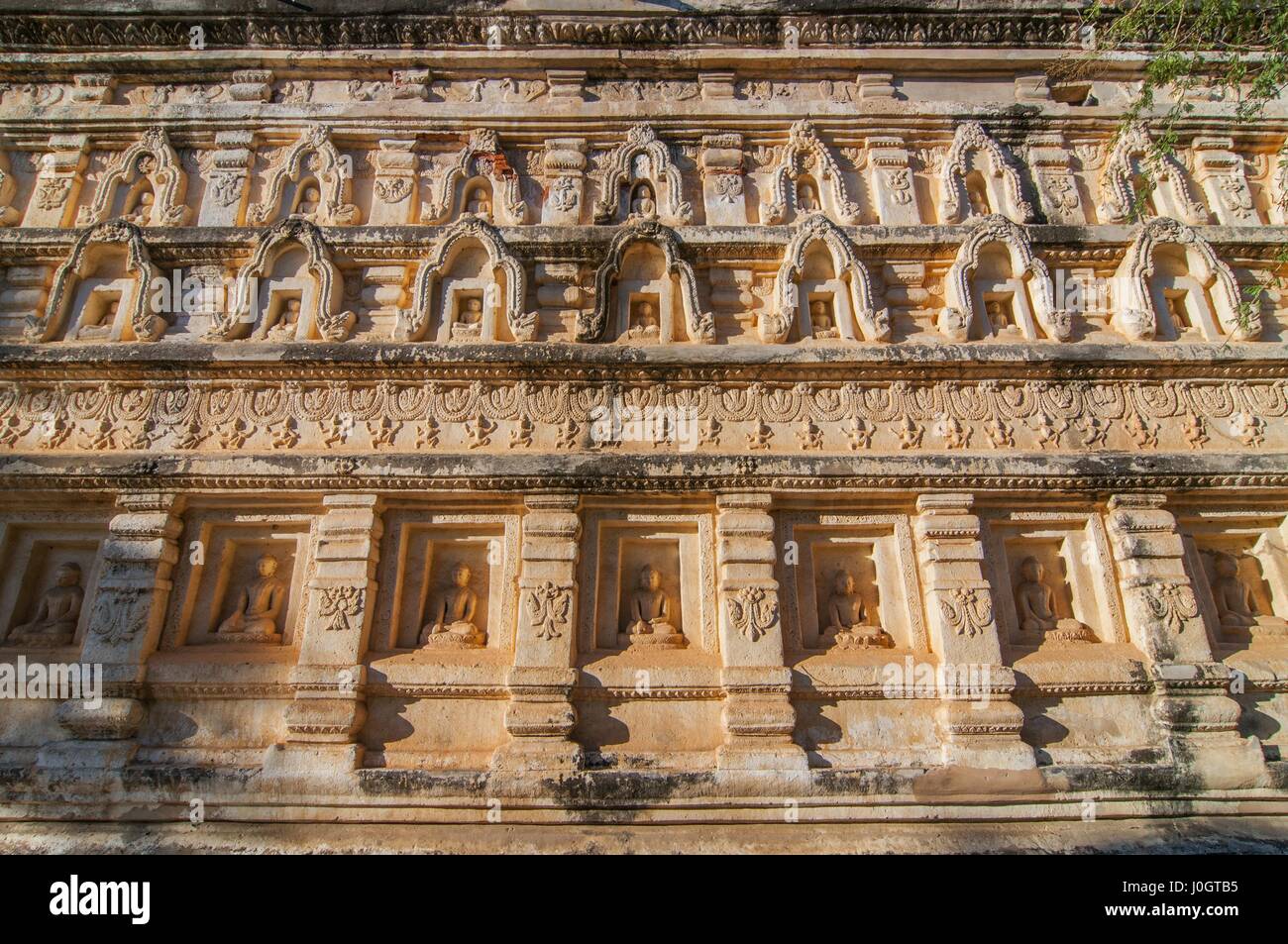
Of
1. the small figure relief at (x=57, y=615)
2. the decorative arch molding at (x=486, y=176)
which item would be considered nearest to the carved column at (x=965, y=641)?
the decorative arch molding at (x=486, y=176)

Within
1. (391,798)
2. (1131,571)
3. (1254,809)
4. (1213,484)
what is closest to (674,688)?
(391,798)

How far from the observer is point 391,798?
574 centimetres

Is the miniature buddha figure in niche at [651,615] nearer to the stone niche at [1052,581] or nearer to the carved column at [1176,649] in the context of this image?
the stone niche at [1052,581]

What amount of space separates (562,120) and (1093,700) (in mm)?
8030

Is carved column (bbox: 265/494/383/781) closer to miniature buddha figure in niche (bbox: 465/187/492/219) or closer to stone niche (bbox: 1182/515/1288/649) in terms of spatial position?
miniature buddha figure in niche (bbox: 465/187/492/219)

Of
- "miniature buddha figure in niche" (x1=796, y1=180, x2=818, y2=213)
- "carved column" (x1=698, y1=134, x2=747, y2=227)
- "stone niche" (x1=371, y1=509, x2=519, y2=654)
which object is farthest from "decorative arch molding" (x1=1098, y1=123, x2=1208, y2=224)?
"stone niche" (x1=371, y1=509, x2=519, y2=654)

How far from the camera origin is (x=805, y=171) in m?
8.37

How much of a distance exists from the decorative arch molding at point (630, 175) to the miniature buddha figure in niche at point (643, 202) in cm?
13

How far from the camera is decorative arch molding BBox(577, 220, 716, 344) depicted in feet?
24.1

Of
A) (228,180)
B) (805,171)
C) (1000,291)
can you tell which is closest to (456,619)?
(228,180)

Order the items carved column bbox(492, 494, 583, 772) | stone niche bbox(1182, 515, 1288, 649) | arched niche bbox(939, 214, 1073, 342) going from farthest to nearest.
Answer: arched niche bbox(939, 214, 1073, 342)
stone niche bbox(1182, 515, 1288, 649)
carved column bbox(492, 494, 583, 772)

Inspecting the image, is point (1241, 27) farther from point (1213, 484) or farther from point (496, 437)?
point (496, 437)

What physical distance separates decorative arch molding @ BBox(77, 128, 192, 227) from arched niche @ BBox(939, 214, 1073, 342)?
27.9 ft

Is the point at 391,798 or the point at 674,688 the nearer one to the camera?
the point at 391,798
